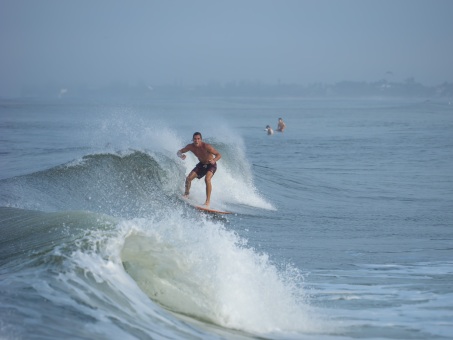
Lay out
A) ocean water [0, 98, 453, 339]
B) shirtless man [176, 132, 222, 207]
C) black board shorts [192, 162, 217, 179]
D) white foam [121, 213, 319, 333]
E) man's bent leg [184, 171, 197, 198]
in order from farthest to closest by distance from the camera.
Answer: man's bent leg [184, 171, 197, 198], black board shorts [192, 162, 217, 179], shirtless man [176, 132, 222, 207], white foam [121, 213, 319, 333], ocean water [0, 98, 453, 339]

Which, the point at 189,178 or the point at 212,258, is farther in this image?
the point at 189,178

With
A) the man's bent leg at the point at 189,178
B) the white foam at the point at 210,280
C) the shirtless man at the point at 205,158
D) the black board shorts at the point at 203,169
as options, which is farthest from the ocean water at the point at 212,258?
the black board shorts at the point at 203,169

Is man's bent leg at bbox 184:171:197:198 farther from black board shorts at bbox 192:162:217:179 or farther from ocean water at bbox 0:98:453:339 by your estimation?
ocean water at bbox 0:98:453:339

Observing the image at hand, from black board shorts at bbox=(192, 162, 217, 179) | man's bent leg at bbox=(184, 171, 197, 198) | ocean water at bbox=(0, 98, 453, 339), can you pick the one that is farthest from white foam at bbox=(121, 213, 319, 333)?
man's bent leg at bbox=(184, 171, 197, 198)

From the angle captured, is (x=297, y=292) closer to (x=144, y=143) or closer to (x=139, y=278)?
(x=139, y=278)

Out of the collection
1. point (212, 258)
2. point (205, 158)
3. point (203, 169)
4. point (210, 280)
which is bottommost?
point (210, 280)

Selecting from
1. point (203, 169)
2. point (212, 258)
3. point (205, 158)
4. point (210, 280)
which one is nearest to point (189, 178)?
point (203, 169)

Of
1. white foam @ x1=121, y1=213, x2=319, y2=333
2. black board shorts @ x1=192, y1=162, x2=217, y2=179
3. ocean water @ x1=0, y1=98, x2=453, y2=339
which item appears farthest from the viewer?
black board shorts @ x1=192, y1=162, x2=217, y2=179

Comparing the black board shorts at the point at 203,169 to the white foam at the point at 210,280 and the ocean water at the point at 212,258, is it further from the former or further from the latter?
the white foam at the point at 210,280

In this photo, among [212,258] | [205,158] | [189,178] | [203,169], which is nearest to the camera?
[212,258]

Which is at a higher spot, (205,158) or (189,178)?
(205,158)

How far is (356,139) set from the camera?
149 feet

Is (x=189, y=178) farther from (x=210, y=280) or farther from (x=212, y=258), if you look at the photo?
(x=210, y=280)

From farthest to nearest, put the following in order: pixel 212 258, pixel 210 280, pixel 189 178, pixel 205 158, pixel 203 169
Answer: pixel 189 178, pixel 203 169, pixel 205 158, pixel 212 258, pixel 210 280
